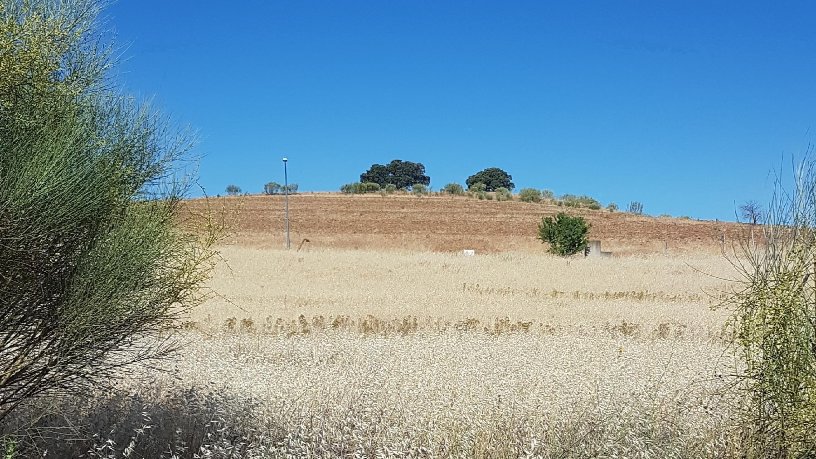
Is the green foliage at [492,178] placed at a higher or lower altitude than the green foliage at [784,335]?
higher

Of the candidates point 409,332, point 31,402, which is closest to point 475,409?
point 31,402

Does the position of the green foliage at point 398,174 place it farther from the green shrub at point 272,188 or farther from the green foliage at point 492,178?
the green shrub at point 272,188

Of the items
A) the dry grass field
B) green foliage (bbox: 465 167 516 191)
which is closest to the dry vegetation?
the dry grass field

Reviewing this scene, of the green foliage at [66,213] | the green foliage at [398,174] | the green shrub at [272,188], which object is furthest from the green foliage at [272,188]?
the green foliage at [66,213]

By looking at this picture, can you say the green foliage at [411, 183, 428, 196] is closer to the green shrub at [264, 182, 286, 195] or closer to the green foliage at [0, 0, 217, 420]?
the green shrub at [264, 182, 286, 195]

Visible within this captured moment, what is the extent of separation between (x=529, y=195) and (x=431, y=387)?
2784 inches

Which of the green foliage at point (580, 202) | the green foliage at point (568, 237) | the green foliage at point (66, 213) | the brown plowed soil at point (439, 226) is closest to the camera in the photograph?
the green foliage at point (66, 213)

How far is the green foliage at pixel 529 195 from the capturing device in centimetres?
7725

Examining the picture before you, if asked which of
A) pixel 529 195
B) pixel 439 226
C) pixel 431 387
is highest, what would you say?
pixel 529 195

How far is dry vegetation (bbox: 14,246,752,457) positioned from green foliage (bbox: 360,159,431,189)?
10942cm

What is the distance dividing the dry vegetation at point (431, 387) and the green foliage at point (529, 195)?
197ft

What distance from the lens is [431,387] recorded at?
8.05m

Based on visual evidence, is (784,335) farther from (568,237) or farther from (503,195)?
(503,195)

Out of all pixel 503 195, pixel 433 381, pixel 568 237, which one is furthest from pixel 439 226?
pixel 433 381
